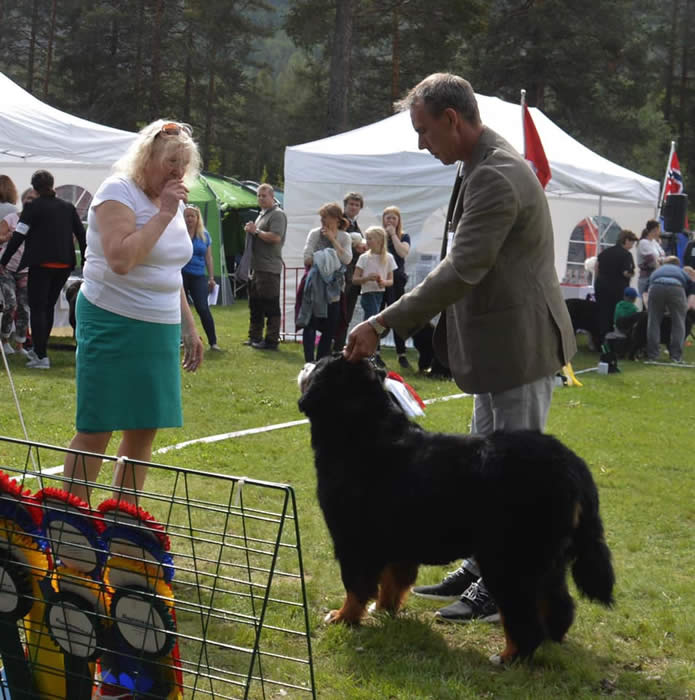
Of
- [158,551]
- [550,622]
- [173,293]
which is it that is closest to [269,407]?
[173,293]

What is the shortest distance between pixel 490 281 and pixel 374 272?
7.78m

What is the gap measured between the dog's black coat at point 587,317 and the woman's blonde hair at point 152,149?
1092 centimetres

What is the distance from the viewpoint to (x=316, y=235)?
10.8m

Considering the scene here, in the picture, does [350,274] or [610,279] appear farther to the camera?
[610,279]

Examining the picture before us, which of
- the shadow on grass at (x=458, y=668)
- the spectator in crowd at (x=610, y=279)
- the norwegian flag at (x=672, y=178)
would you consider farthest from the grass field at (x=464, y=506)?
the norwegian flag at (x=672, y=178)

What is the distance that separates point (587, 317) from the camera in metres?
13.9

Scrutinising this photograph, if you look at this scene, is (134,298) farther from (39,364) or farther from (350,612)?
(39,364)

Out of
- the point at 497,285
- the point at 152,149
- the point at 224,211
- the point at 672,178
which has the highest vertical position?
the point at 672,178

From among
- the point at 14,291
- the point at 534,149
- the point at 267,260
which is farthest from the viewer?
the point at 267,260

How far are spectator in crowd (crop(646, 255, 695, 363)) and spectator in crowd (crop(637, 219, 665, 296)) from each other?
1.34 meters

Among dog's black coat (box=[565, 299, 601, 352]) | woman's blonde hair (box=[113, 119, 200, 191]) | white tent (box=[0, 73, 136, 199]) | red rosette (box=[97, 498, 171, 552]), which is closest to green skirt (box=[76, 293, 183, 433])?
woman's blonde hair (box=[113, 119, 200, 191])

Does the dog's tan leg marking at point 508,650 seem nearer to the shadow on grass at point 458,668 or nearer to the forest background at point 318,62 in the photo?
the shadow on grass at point 458,668

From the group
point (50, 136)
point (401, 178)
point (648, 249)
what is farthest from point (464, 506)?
point (648, 249)

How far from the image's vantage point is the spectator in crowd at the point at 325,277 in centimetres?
1044
